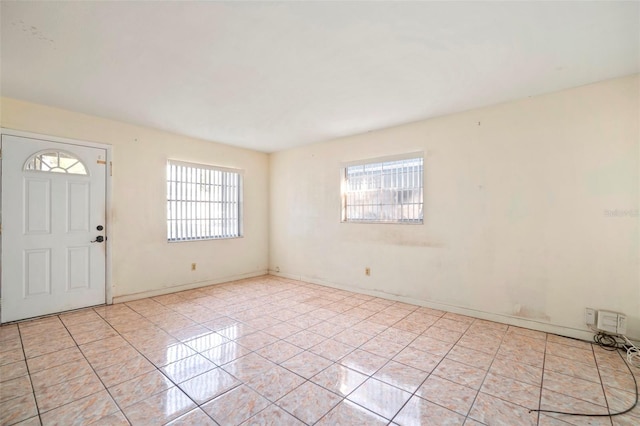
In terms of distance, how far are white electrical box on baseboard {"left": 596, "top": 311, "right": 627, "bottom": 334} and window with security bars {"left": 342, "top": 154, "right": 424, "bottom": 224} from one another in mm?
2049

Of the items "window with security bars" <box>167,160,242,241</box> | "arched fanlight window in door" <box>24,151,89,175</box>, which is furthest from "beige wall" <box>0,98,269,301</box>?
"arched fanlight window in door" <box>24,151,89,175</box>

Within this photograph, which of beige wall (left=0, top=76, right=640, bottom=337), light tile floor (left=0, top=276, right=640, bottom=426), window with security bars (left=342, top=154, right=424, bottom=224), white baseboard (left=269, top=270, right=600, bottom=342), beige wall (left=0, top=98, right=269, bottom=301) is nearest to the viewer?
light tile floor (left=0, top=276, right=640, bottom=426)

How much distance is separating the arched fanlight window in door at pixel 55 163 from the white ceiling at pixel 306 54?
620 millimetres

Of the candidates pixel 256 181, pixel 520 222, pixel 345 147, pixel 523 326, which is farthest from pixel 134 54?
pixel 523 326

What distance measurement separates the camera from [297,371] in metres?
2.31

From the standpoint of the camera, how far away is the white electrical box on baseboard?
2674mm

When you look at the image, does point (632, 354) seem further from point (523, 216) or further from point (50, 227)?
point (50, 227)

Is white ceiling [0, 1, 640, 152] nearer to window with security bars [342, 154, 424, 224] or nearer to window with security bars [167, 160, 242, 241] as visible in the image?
window with security bars [342, 154, 424, 224]

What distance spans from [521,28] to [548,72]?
2.99 feet

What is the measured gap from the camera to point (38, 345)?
→ 8.99 ft

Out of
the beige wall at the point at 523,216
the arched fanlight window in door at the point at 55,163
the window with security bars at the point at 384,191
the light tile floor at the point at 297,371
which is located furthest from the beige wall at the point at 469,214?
the light tile floor at the point at 297,371

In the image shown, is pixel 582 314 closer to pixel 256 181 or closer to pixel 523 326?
pixel 523 326

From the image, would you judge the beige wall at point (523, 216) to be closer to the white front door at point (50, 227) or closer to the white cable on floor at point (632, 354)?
the white cable on floor at point (632, 354)

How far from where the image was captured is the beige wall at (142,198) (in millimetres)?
3611
